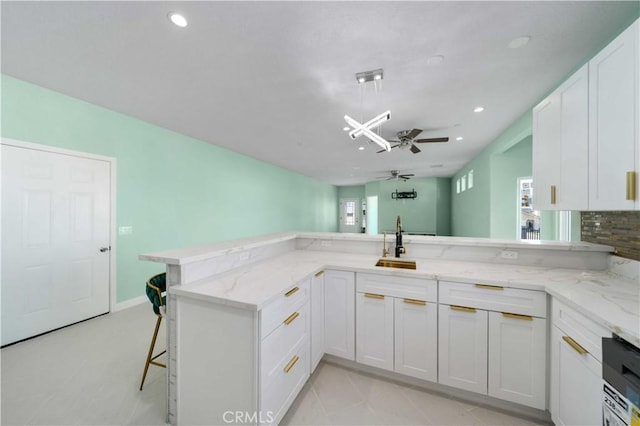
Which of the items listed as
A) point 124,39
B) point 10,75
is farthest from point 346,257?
point 10,75

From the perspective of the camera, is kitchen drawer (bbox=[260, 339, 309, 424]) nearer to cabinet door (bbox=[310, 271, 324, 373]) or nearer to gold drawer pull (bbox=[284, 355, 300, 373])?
gold drawer pull (bbox=[284, 355, 300, 373])

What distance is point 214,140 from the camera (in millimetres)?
4312

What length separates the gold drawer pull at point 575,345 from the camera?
1.15m

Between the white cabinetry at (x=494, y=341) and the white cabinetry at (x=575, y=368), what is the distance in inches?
3.3

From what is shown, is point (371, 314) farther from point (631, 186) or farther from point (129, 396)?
point (129, 396)

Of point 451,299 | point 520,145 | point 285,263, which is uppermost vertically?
point 520,145

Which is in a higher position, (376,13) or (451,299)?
(376,13)

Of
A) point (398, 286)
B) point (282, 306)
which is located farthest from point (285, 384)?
point (398, 286)

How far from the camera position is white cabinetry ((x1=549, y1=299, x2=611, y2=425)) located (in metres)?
1.08

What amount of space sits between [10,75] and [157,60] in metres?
1.71

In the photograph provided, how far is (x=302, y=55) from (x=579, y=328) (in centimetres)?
261

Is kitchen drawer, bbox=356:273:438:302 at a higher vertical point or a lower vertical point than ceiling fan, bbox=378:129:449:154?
lower

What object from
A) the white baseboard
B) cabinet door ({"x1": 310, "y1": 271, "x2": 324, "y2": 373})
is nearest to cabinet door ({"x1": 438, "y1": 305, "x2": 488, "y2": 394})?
cabinet door ({"x1": 310, "y1": 271, "x2": 324, "y2": 373})

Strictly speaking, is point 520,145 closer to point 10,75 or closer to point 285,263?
point 285,263
